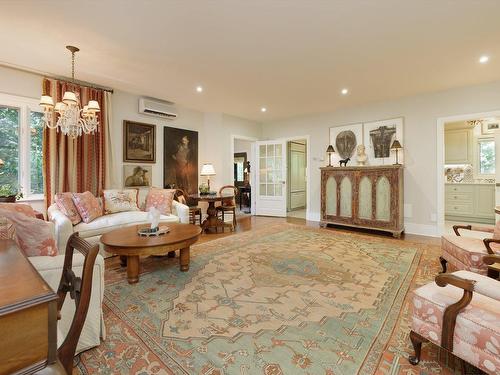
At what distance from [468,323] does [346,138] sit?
4904mm

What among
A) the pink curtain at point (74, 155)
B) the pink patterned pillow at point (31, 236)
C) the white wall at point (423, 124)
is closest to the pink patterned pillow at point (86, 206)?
the pink curtain at point (74, 155)

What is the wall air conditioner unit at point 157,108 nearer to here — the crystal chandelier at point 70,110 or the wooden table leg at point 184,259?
the crystal chandelier at point 70,110

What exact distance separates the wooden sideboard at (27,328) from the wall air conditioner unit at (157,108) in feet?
15.1

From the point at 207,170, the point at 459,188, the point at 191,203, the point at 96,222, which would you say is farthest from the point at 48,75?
the point at 459,188

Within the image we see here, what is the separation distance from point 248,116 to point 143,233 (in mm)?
4650

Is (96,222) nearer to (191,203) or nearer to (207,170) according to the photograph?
(191,203)

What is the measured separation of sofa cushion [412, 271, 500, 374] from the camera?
1.25m

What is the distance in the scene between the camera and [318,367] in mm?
1472

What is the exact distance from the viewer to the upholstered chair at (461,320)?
1.26 meters

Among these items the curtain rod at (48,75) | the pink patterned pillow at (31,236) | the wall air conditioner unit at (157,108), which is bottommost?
the pink patterned pillow at (31,236)

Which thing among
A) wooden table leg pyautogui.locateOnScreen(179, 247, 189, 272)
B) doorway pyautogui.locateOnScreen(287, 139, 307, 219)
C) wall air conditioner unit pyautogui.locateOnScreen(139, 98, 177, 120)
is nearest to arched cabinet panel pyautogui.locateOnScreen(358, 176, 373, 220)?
doorway pyautogui.locateOnScreen(287, 139, 307, 219)

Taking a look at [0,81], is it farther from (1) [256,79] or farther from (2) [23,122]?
(1) [256,79]

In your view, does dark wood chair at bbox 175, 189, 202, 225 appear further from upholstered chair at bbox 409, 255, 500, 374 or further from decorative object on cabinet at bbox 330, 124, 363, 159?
upholstered chair at bbox 409, 255, 500, 374

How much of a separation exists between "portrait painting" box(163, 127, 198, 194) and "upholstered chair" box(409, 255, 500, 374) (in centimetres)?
490
